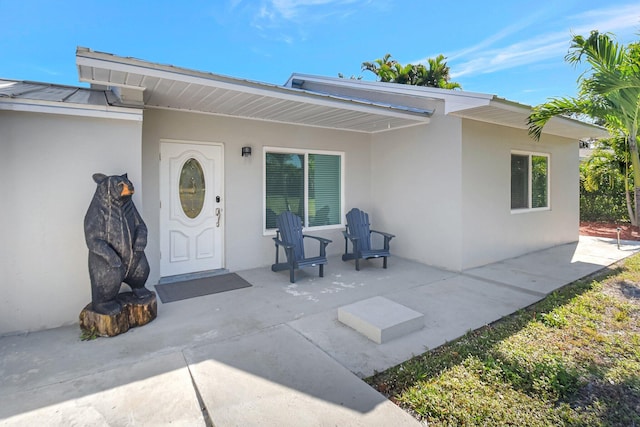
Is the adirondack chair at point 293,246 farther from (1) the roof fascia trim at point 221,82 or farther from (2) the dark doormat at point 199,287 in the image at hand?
(1) the roof fascia trim at point 221,82

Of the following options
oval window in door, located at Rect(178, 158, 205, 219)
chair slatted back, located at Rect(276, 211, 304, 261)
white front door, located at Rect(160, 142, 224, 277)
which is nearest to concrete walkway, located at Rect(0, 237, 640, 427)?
chair slatted back, located at Rect(276, 211, 304, 261)

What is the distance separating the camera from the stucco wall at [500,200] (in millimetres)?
6094

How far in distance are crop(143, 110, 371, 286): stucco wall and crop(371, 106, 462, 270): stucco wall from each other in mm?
1115

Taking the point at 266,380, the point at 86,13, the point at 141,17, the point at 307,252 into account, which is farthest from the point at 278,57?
the point at 266,380

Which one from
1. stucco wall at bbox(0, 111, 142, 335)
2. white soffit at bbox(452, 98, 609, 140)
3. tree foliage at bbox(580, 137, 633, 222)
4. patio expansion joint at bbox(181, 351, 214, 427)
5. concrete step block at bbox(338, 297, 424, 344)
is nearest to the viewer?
→ patio expansion joint at bbox(181, 351, 214, 427)

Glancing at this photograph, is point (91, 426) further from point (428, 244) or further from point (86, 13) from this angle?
point (86, 13)

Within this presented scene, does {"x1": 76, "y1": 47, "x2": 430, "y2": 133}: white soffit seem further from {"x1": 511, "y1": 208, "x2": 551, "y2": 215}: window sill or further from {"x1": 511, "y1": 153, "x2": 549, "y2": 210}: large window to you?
{"x1": 511, "y1": 208, "x2": 551, "y2": 215}: window sill

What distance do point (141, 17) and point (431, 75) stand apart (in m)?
13.4

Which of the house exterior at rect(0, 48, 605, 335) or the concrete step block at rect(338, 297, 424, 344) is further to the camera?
the house exterior at rect(0, 48, 605, 335)

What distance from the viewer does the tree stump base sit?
346cm

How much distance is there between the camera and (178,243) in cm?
553

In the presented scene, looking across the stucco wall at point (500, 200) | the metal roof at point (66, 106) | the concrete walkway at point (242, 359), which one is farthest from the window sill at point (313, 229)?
the metal roof at point (66, 106)

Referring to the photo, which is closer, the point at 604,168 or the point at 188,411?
the point at 188,411

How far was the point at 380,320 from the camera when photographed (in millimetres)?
3529
